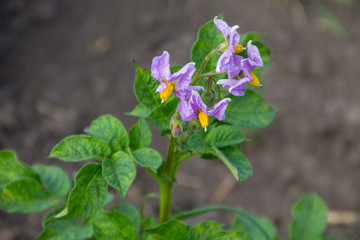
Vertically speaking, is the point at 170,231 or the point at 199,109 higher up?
the point at 199,109

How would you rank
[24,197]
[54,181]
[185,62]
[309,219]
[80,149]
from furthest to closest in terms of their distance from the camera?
1. [185,62]
2. [309,219]
3. [54,181]
4. [24,197]
5. [80,149]

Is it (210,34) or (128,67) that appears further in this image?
(128,67)

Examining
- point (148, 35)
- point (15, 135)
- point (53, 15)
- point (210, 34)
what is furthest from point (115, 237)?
point (53, 15)

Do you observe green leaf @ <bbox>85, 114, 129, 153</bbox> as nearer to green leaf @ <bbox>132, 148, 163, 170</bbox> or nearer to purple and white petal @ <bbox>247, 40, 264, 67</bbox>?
green leaf @ <bbox>132, 148, 163, 170</bbox>

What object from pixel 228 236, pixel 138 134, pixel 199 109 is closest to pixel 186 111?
pixel 199 109

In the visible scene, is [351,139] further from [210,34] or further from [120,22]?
[210,34]

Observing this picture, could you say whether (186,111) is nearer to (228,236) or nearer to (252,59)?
(252,59)

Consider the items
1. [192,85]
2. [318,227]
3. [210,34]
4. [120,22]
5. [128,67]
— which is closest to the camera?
[192,85]

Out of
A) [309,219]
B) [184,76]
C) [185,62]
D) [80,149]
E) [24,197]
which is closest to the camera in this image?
[184,76]

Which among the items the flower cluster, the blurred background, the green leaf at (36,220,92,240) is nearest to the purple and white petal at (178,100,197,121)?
the flower cluster
